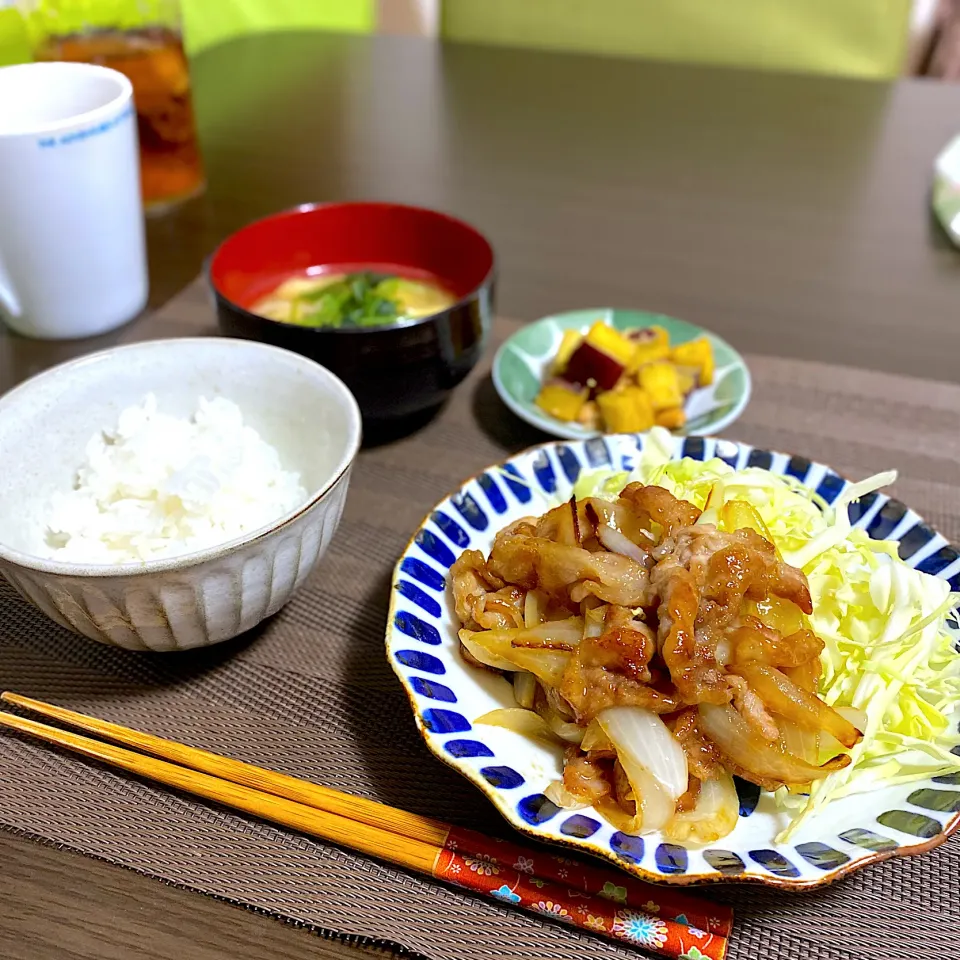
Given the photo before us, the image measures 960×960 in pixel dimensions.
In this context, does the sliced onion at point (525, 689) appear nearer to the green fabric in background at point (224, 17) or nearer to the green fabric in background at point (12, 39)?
the green fabric in background at point (224, 17)

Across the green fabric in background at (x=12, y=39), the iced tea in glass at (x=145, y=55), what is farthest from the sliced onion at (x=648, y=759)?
the green fabric in background at (x=12, y=39)

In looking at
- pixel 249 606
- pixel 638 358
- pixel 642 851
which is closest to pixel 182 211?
pixel 638 358

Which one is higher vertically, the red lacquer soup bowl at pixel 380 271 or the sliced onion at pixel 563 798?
the red lacquer soup bowl at pixel 380 271

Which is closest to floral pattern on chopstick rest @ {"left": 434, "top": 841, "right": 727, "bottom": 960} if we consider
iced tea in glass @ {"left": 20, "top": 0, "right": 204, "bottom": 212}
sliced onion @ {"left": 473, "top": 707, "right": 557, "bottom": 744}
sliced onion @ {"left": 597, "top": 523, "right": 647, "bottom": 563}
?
sliced onion @ {"left": 473, "top": 707, "right": 557, "bottom": 744}

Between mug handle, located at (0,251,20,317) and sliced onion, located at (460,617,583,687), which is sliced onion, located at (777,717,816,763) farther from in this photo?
mug handle, located at (0,251,20,317)

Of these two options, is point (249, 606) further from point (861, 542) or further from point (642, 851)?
point (861, 542)

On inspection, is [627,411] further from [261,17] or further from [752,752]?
[261,17]
